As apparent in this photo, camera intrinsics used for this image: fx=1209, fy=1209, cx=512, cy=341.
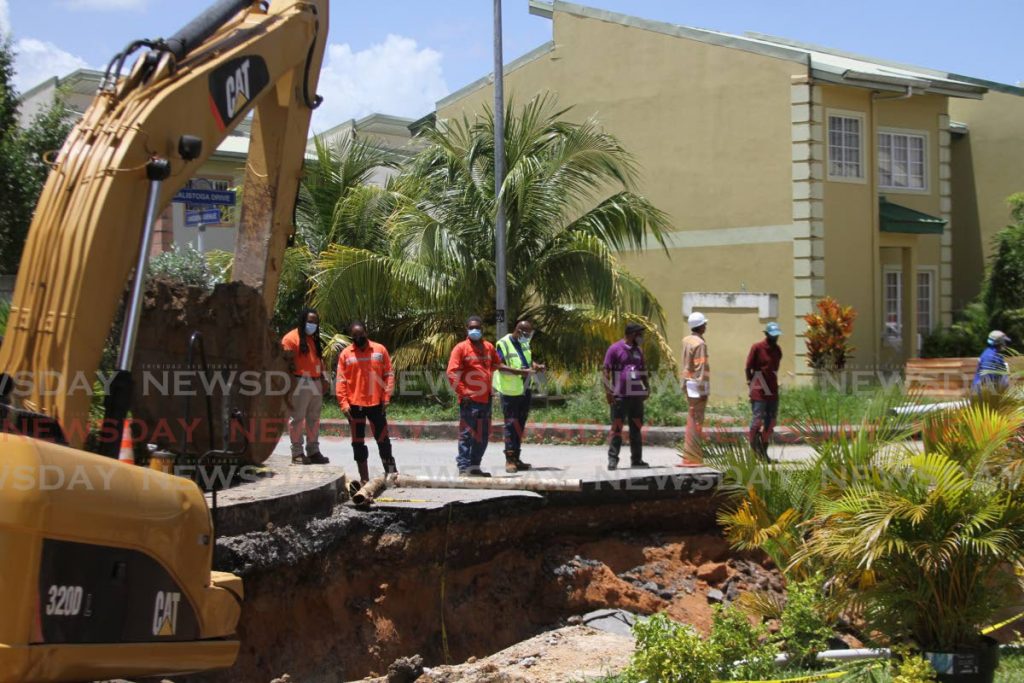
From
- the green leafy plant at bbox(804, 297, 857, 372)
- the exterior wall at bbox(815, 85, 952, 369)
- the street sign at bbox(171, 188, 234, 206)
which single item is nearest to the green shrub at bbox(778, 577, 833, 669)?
the street sign at bbox(171, 188, 234, 206)

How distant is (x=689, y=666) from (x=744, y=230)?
17682 millimetres

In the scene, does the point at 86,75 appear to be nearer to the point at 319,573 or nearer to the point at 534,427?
the point at 534,427

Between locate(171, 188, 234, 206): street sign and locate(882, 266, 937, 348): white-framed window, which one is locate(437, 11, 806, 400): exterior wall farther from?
locate(171, 188, 234, 206): street sign

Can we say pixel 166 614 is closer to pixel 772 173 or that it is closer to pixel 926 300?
pixel 772 173

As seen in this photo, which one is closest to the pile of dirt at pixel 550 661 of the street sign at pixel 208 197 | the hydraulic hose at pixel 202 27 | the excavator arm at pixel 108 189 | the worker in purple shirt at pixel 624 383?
the worker in purple shirt at pixel 624 383

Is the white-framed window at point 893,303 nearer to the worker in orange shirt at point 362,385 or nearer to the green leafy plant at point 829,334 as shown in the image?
the green leafy plant at point 829,334

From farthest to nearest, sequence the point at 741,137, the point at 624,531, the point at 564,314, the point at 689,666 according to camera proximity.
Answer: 1. the point at 741,137
2. the point at 564,314
3. the point at 624,531
4. the point at 689,666

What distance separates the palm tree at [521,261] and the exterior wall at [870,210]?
493 cm

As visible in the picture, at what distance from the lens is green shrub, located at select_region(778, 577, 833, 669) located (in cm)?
777

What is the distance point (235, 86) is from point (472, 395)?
215 inches

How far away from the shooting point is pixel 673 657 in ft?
22.8

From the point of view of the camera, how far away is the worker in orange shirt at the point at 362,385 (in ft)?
38.3

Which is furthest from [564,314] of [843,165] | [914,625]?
[914,625]

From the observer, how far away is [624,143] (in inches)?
1006
